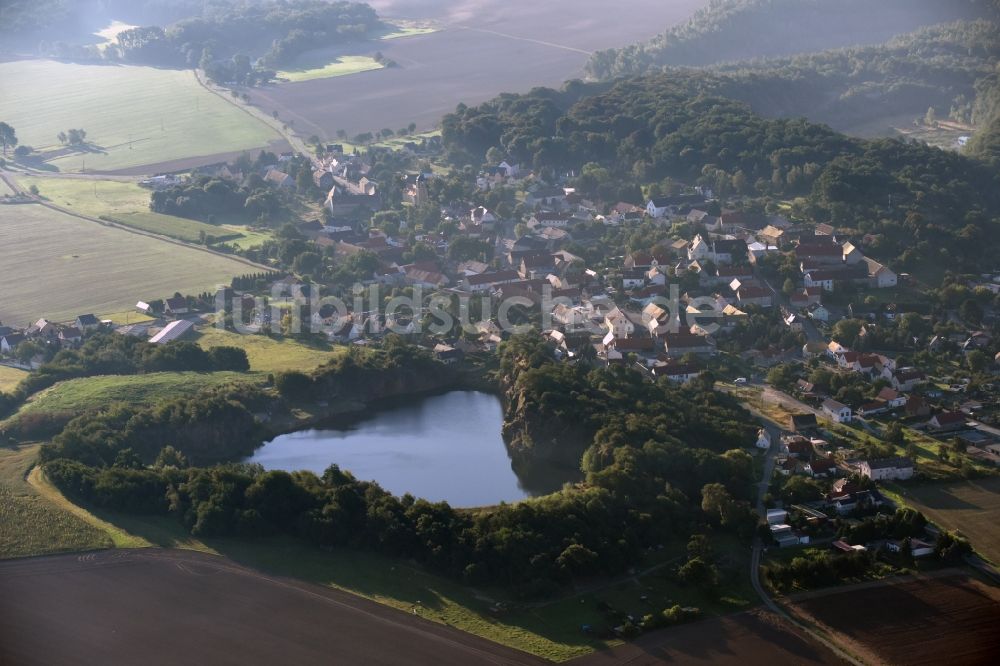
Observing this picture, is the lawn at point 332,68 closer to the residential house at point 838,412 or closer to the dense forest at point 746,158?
the dense forest at point 746,158

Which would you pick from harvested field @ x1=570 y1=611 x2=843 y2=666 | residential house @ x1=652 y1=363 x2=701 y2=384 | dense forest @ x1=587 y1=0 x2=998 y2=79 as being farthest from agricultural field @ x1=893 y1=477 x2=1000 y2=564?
dense forest @ x1=587 y1=0 x2=998 y2=79

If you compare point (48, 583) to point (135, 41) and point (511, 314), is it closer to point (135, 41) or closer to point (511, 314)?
point (511, 314)

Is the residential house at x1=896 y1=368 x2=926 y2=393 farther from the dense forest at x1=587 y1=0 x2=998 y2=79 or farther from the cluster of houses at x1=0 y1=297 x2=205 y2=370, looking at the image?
the dense forest at x1=587 y1=0 x2=998 y2=79

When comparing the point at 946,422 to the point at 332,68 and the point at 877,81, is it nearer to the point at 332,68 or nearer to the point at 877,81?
the point at 877,81

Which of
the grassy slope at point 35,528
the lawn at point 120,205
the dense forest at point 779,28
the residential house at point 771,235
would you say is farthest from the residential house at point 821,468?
the dense forest at point 779,28

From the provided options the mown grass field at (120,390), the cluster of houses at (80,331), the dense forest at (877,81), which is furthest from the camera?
the dense forest at (877,81)

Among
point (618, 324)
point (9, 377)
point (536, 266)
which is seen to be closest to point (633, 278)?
point (536, 266)
